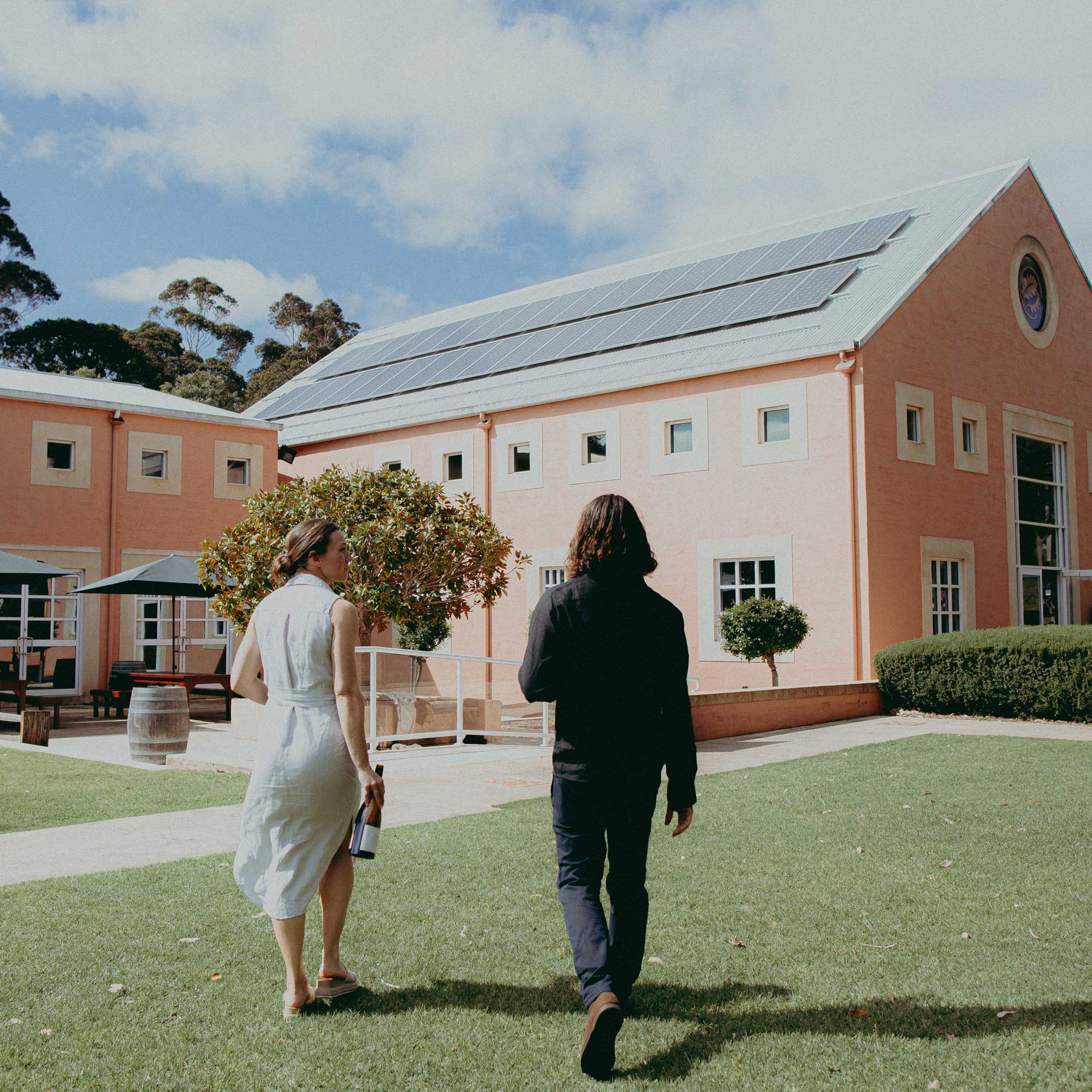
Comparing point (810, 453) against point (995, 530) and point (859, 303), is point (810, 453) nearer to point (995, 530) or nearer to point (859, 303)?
point (859, 303)

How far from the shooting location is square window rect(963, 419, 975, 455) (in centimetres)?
1986

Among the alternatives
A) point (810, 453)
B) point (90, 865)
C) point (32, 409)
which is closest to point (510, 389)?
point (810, 453)

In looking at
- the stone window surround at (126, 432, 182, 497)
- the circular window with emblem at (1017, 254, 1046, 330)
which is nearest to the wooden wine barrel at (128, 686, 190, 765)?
the stone window surround at (126, 432, 182, 497)

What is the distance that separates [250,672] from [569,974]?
68.8 inches

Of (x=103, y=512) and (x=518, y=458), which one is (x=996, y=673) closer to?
(x=518, y=458)

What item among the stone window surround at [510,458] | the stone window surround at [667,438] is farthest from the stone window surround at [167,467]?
the stone window surround at [667,438]

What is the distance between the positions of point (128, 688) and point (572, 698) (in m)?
14.0

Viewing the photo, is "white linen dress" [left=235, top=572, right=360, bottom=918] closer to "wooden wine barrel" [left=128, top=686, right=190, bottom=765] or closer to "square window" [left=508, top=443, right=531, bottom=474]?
"wooden wine barrel" [left=128, top=686, right=190, bottom=765]

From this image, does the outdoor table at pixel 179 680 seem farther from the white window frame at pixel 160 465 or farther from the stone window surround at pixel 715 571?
the stone window surround at pixel 715 571

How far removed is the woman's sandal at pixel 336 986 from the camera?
13.1 feet

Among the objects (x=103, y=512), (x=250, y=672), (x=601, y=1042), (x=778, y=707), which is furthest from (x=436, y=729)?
(x=103, y=512)

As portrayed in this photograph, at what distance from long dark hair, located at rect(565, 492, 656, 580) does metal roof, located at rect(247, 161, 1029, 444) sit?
47.1ft

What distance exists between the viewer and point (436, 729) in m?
12.6

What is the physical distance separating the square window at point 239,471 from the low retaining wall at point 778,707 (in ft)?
40.2
